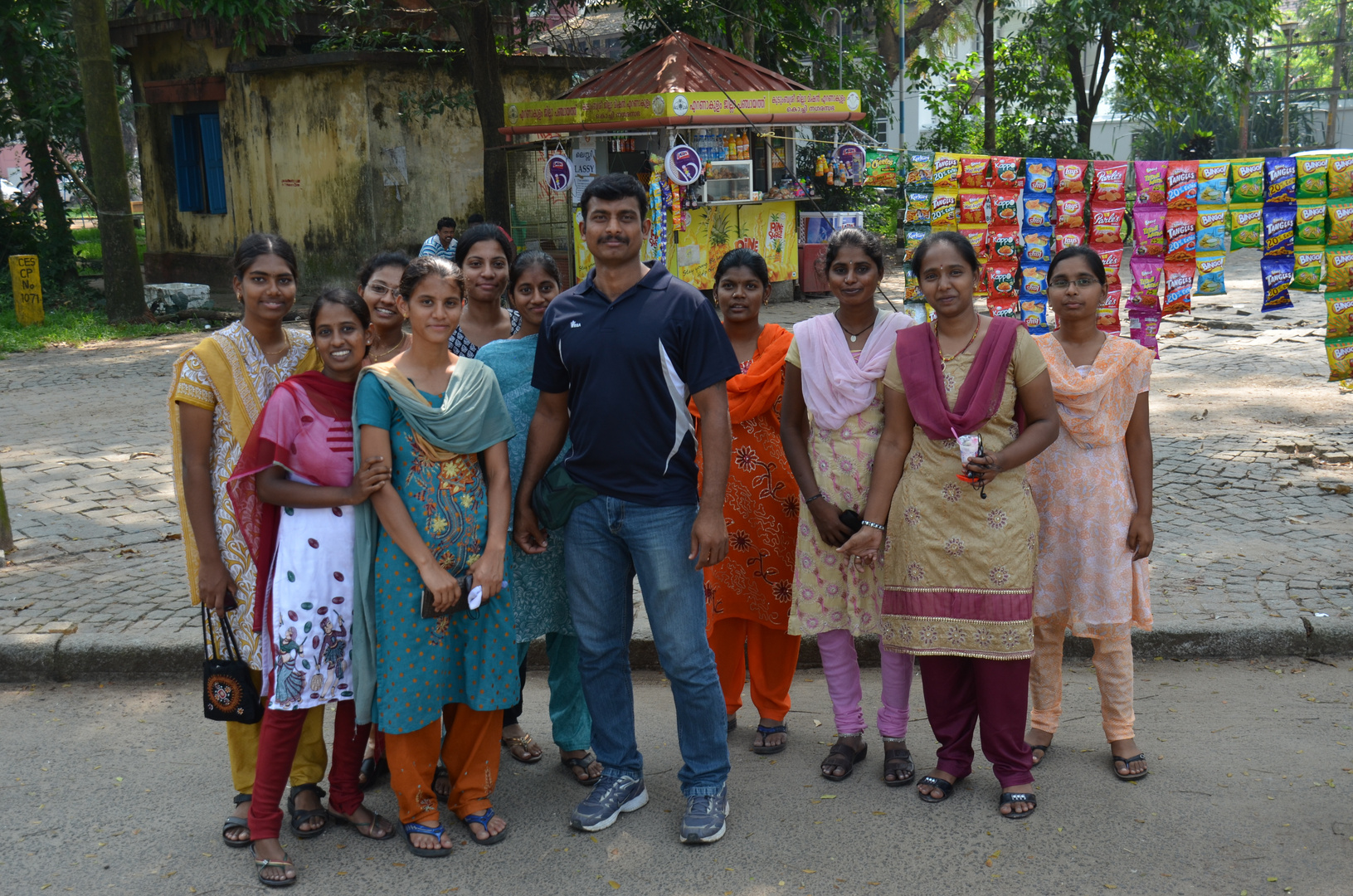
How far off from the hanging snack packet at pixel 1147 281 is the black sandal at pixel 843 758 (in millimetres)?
3250

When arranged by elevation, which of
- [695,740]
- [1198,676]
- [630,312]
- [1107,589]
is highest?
[630,312]

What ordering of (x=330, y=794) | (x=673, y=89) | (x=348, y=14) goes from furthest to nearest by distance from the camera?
(x=348, y=14), (x=673, y=89), (x=330, y=794)

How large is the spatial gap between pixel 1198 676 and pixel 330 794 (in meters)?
3.44

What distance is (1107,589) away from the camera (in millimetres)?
3592

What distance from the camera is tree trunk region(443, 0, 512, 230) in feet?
44.3

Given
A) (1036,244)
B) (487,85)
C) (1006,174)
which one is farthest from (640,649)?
(487,85)

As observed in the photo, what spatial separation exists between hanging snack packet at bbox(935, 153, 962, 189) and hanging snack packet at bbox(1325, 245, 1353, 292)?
1.93 metres

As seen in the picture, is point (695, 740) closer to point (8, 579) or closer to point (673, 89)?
point (8, 579)

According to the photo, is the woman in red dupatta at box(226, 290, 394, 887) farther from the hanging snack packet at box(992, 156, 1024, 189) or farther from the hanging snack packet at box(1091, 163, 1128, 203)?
the hanging snack packet at box(1091, 163, 1128, 203)

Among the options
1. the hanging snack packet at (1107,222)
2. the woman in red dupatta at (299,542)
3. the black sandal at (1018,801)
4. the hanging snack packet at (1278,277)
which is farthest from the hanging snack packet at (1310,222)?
the woman in red dupatta at (299,542)

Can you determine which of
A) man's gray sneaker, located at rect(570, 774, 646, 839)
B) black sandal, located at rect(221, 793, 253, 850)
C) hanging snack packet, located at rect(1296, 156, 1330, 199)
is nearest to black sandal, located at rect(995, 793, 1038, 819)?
man's gray sneaker, located at rect(570, 774, 646, 839)

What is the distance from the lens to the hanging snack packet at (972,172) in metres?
6.04

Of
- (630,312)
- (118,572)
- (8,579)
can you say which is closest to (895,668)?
(630,312)

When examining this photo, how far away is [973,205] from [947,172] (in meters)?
0.23
